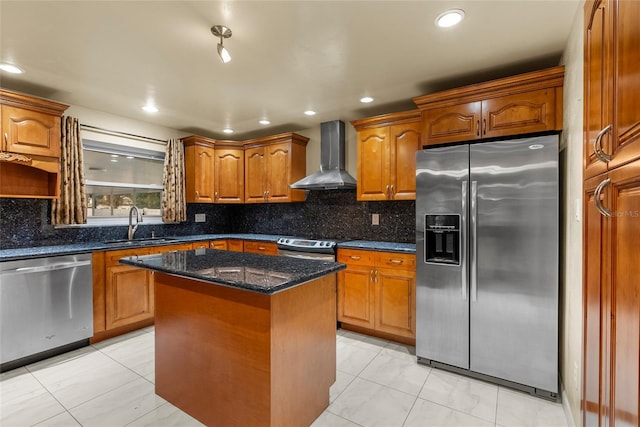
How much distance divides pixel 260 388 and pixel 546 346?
1.96 metres

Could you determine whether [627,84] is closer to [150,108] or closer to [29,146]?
[150,108]

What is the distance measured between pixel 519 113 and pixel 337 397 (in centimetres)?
249

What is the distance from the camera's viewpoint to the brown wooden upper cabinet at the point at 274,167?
409 centimetres

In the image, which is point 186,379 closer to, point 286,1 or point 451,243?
point 451,243

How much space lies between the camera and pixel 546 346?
210 centimetres

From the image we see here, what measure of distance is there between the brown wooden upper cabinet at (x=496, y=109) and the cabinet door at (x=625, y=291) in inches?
61.9

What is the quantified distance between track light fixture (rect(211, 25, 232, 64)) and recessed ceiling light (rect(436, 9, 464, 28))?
4.26ft

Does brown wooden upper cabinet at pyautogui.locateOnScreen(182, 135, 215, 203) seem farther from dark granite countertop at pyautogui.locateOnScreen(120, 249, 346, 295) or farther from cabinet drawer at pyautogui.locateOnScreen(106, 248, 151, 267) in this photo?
dark granite countertop at pyautogui.locateOnScreen(120, 249, 346, 295)

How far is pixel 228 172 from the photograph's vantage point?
4.48 meters

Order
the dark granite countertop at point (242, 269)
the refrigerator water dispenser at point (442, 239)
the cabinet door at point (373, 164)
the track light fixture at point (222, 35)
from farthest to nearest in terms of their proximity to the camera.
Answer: the cabinet door at point (373, 164) < the refrigerator water dispenser at point (442, 239) < the track light fixture at point (222, 35) < the dark granite countertop at point (242, 269)

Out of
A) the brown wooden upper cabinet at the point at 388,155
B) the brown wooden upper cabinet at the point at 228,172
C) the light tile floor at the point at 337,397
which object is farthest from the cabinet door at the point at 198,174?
the brown wooden upper cabinet at the point at 388,155

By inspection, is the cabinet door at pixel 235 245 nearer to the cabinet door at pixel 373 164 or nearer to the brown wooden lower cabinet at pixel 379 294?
the brown wooden lower cabinet at pixel 379 294

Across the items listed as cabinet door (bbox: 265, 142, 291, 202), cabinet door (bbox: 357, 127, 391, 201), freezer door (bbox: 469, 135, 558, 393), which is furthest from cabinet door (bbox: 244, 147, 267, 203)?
freezer door (bbox: 469, 135, 558, 393)

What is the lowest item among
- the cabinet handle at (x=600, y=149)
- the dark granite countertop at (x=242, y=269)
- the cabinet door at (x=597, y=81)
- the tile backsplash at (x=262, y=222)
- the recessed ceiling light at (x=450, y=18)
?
the dark granite countertop at (x=242, y=269)
